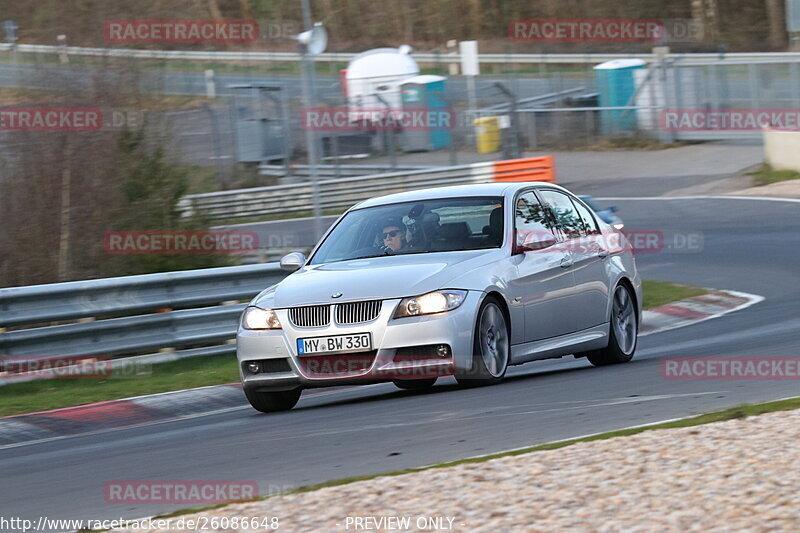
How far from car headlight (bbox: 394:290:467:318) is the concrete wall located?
22180 mm

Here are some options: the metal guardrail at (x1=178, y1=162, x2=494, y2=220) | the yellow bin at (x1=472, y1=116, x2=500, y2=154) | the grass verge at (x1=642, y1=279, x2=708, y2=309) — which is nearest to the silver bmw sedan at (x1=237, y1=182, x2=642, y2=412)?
the grass verge at (x1=642, y1=279, x2=708, y2=309)

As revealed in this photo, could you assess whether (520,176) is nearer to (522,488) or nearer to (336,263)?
(336,263)

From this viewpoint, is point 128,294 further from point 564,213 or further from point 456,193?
point 564,213

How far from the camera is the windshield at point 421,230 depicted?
10.1 m

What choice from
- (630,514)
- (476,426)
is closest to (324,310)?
(476,426)

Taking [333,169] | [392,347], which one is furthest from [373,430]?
[333,169]

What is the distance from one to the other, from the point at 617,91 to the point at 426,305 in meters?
31.3

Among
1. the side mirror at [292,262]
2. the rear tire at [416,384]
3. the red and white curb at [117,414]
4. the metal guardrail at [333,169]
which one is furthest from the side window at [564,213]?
the metal guardrail at [333,169]

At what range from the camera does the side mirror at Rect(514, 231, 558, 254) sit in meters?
10.1

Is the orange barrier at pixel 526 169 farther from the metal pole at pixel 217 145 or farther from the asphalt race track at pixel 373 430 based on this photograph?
the asphalt race track at pixel 373 430

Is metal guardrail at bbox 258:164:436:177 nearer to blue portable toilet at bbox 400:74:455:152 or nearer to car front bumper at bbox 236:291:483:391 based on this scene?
blue portable toilet at bbox 400:74:455:152

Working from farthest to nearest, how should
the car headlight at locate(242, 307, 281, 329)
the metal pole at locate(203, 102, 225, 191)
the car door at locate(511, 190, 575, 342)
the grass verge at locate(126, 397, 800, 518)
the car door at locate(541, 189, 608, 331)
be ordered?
the metal pole at locate(203, 102, 225, 191) → the car door at locate(541, 189, 608, 331) → the car door at locate(511, 190, 575, 342) → the car headlight at locate(242, 307, 281, 329) → the grass verge at locate(126, 397, 800, 518)

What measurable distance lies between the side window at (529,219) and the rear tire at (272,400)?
2.04 m

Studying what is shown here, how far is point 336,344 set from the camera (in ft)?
30.0
